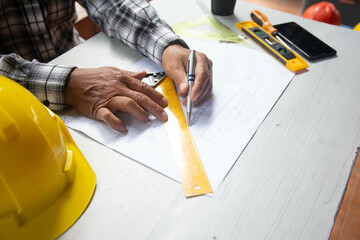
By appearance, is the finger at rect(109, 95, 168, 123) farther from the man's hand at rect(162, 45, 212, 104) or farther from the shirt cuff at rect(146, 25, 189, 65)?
the shirt cuff at rect(146, 25, 189, 65)

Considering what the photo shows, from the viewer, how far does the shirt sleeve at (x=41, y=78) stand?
61 centimetres

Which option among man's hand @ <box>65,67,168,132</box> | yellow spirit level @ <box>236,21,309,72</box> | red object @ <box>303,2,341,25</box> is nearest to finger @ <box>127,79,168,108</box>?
man's hand @ <box>65,67,168,132</box>

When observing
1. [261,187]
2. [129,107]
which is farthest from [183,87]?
[261,187]

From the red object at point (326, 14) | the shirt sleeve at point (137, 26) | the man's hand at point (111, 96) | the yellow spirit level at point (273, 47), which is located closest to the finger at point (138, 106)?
the man's hand at point (111, 96)

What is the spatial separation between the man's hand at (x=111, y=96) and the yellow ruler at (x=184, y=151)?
1.0 inches

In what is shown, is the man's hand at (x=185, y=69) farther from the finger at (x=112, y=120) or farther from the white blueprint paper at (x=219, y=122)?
the finger at (x=112, y=120)

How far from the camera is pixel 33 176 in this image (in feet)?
1.25

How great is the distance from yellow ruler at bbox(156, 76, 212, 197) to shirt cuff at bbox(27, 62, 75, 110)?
247 millimetres

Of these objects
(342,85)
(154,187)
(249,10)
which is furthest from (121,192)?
(249,10)

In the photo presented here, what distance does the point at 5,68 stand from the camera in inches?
23.6

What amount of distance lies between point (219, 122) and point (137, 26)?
0.43m

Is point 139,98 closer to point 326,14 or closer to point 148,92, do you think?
point 148,92

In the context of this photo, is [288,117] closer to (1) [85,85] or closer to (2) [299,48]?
(2) [299,48]

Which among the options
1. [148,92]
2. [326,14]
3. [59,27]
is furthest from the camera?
[326,14]
